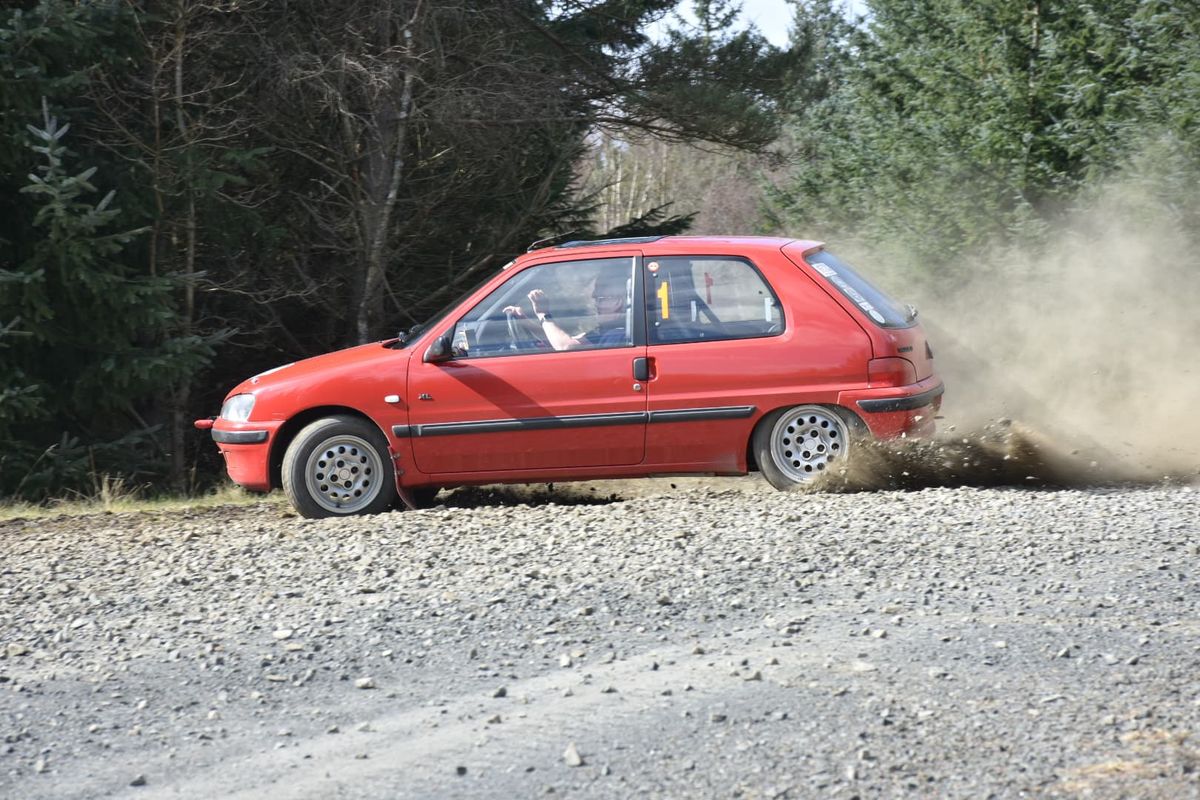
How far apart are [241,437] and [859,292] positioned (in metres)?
4.12

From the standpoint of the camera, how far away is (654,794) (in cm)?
399

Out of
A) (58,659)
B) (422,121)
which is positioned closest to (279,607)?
(58,659)

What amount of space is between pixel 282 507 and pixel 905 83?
32.7 feet

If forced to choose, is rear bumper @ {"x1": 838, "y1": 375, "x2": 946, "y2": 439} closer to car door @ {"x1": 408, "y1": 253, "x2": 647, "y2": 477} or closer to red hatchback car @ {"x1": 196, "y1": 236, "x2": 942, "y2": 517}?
red hatchback car @ {"x1": 196, "y1": 236, "x2": 942, "y2": 517}

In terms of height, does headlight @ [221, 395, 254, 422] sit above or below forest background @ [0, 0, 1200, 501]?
below

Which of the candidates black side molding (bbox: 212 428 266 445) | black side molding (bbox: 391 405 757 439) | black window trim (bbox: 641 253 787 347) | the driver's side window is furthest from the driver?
black side molding (bbox: 212 428 266 445)

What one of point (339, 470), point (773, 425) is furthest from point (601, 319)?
point (339, 470)

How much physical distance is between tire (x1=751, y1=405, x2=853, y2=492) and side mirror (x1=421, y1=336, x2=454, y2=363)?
203cm

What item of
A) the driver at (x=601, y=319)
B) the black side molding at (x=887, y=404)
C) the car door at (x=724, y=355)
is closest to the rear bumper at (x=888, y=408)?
the black side molding at (x=887, y=404)

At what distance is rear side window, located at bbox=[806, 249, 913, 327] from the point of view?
8.70 metres

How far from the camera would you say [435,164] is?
50.8 feet

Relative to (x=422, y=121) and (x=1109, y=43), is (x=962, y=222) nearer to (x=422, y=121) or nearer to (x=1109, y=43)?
(x=1109, y=43)

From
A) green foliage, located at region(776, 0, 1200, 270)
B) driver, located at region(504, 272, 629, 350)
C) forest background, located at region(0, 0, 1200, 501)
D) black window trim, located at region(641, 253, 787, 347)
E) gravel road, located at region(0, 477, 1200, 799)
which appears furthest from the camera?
green foliage, located at region(776, 0, 1200, 270)

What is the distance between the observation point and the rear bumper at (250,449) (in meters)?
8.98
